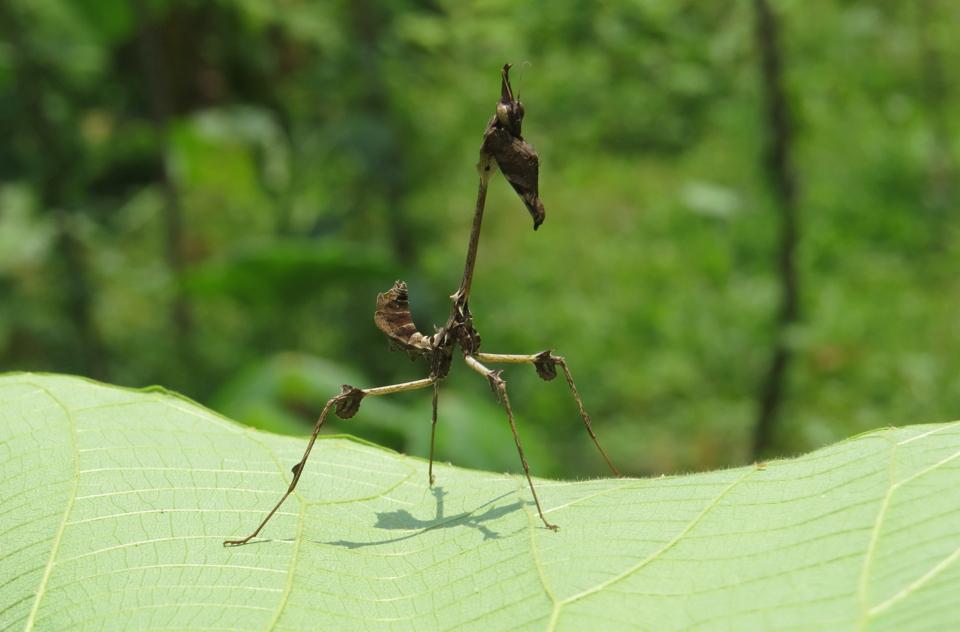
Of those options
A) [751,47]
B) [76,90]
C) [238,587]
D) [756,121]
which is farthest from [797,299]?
[76,90]

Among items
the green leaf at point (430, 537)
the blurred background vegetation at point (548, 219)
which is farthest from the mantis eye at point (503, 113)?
the blurred background vegetation at point (548, 219)

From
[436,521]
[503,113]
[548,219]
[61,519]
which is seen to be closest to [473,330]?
[503,113]

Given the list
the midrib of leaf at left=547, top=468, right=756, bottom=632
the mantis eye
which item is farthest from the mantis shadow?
the mantis eye

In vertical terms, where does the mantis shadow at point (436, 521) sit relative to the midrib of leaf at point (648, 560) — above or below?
above

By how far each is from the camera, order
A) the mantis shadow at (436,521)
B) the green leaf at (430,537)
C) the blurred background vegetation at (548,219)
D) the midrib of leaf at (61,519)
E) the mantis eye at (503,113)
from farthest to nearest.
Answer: the blurred background vegetation at (548,219), the mantis eye at (503,113), the mantis shadow at (436,521), the midrib of leaf at (61,519), the green leaf at (430,537)

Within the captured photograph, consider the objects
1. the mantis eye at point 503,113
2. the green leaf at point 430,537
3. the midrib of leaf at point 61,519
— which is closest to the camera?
the green leaf at point 430,537

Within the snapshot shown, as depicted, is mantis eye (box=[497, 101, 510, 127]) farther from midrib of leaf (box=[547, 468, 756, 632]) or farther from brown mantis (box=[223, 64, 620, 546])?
midrib of leaf (box=[547, 468, 756, 632])

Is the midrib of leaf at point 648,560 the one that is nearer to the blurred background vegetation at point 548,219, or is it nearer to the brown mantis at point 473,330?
the brown mantis at point 473,330
